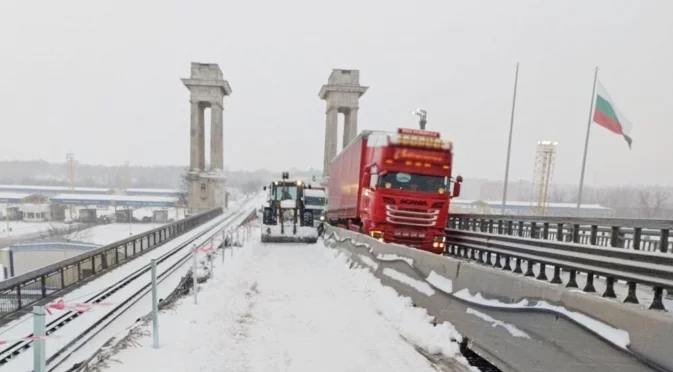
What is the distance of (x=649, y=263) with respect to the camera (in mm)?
5426

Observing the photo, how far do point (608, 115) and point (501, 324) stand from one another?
2002cm

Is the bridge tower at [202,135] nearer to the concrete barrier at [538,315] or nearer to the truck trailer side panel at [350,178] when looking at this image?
the truck trailer side panel at [350,178]

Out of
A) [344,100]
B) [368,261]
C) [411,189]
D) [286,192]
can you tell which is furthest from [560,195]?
[368,261]

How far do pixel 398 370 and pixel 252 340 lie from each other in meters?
2.01

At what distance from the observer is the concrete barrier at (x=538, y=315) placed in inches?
95.1

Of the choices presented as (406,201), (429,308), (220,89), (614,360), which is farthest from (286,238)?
(220,89)

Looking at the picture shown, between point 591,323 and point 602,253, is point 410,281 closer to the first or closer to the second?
point 602,253

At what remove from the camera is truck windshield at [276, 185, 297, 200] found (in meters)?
20.9

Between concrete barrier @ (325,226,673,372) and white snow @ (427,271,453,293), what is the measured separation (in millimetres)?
53

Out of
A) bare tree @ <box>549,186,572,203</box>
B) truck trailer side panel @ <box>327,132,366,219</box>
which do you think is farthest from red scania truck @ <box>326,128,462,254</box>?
bare tree @ <box>549,186,572,203</box>

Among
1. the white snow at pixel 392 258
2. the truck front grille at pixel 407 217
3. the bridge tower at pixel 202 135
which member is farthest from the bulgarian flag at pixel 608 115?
the bridge tower at pixel 202 135

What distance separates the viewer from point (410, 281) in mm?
6496

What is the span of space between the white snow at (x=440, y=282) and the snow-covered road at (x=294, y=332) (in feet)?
1.70

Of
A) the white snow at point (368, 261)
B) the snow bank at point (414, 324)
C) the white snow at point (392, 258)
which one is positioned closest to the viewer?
the snow bank at point (414, 324)
